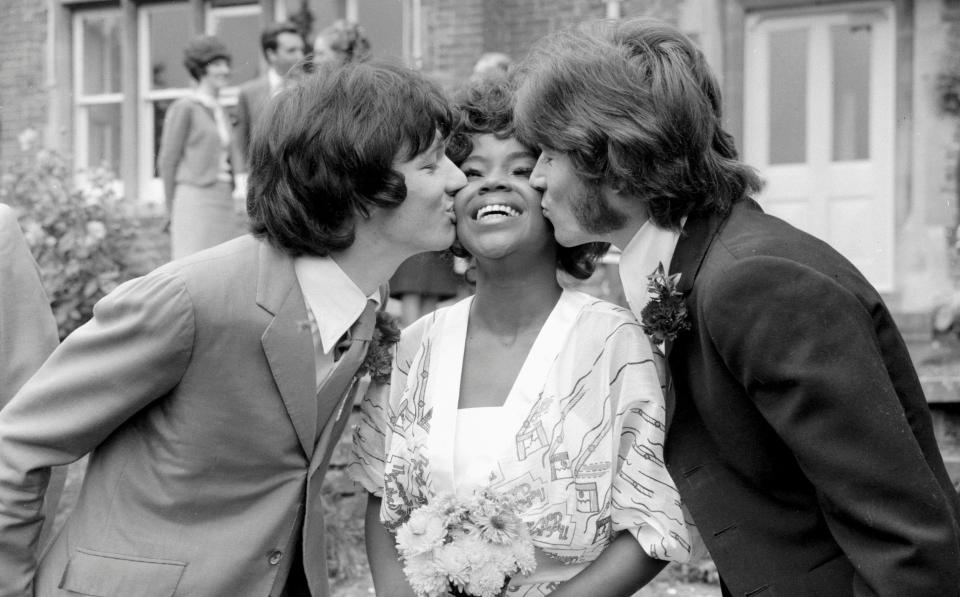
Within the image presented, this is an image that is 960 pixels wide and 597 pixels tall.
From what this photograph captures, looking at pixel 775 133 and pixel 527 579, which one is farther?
pixel 775 133

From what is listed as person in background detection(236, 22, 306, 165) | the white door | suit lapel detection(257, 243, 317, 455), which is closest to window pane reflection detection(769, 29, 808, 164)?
the white door

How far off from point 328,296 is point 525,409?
565mm

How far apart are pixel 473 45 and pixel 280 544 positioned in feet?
24.3

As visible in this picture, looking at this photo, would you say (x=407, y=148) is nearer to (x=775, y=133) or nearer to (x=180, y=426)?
(x=180, y=426)

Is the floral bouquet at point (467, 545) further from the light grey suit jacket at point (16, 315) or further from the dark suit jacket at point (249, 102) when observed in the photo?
the dark suit jacket at point (249, 102)

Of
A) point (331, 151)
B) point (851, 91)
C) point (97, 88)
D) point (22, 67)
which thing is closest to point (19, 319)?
point (331, 151)

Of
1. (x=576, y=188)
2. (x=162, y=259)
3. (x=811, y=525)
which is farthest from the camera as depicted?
(x=162, y=259)

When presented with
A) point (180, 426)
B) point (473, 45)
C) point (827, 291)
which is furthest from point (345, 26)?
point (827, 291)

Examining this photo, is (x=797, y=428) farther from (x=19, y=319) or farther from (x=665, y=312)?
(x=19, y=319)

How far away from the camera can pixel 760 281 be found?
221 centimetres

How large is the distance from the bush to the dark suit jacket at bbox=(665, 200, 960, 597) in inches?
278

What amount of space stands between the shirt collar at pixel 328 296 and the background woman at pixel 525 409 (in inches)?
12.4

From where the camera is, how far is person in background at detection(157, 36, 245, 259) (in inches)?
303

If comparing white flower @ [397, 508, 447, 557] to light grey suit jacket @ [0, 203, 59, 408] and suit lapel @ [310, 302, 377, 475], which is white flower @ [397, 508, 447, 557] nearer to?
suit lapel @ [310, 302, 377, 475]
